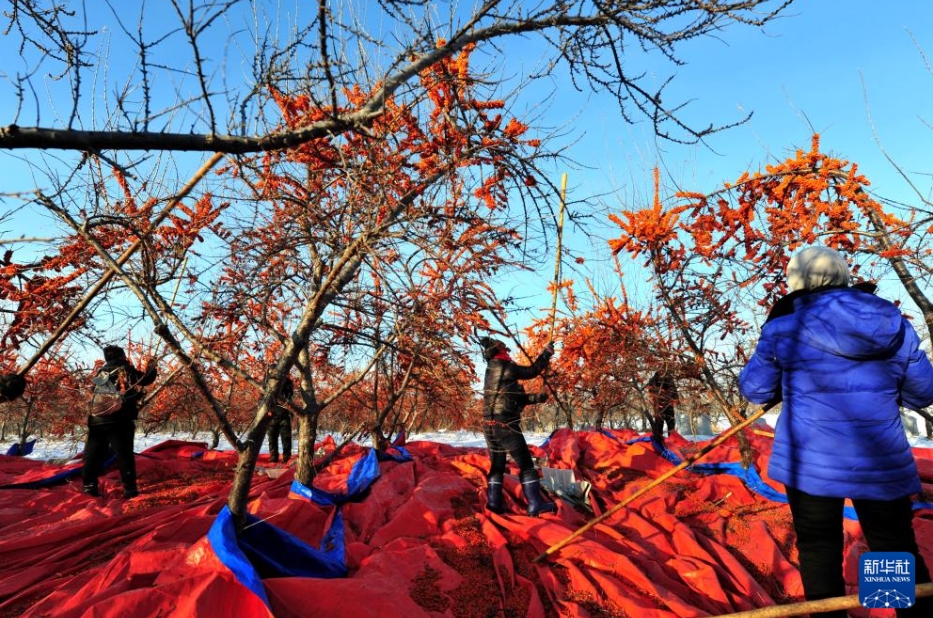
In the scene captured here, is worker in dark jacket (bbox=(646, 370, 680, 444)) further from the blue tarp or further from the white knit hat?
the blue tarp

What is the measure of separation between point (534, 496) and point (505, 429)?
637 mm

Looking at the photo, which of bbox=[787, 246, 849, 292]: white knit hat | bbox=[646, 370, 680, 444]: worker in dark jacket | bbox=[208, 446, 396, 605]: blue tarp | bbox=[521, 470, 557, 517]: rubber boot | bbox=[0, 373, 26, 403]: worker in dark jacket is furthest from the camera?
bbox=[646, 370, 680, 444]: worker in dark jacket

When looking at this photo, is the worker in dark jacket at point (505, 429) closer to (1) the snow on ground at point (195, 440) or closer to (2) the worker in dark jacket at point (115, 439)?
(2) the worker in dark jacket at point (115, 439)

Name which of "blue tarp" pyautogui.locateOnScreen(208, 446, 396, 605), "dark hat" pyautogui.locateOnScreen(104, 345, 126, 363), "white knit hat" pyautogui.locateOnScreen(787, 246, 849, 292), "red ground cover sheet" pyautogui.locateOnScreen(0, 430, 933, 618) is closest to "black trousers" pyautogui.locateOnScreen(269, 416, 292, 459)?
"red ground cover sheet" pyautogui.locateOnScreen(0, 430, 933, 618)

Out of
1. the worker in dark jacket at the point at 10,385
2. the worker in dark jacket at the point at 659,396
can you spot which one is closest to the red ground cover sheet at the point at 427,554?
the worker in dark jacket at the point at 10,385

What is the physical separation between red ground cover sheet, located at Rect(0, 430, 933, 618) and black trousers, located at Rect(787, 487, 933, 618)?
0.83m

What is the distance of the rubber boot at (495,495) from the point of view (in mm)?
4086

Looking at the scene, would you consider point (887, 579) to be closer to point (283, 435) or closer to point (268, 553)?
point (268, 553)

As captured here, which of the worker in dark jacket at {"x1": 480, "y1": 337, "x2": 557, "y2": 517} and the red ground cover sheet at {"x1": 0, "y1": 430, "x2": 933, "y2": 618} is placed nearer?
the red ground cover sheet at {"x1": 0, "y1": 430, "x2": 933, "y2": 618}

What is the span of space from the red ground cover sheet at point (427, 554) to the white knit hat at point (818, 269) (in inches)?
70.7

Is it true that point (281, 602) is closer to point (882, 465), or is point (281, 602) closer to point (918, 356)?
point (882, 465)

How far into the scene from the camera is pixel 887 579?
167 centimetres

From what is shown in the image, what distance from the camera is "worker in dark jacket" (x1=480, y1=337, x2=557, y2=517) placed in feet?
13.3

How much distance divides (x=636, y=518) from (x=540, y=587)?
55.1 inches
